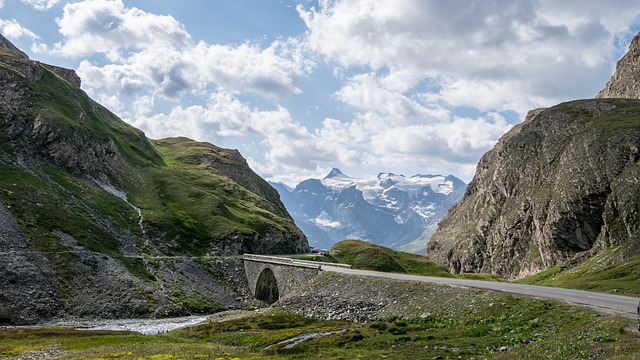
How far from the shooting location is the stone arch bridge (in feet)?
311

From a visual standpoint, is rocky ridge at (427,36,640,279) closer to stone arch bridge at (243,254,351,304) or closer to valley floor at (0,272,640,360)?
stone arch bridge at (243,254,351,304)

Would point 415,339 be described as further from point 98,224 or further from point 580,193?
point 580,193

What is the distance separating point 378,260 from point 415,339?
384ft

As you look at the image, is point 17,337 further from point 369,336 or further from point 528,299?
point 528,299

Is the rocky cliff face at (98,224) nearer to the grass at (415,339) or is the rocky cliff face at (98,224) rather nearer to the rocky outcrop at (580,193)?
the grass at (415,339)

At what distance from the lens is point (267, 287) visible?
11619cm

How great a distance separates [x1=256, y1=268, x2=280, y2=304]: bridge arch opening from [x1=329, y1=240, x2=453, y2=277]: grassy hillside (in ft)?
127

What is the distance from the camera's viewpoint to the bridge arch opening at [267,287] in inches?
4471

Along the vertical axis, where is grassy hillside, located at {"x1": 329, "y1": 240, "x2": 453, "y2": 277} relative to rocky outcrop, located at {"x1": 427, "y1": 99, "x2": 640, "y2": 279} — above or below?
below

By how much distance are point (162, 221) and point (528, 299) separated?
367 feet

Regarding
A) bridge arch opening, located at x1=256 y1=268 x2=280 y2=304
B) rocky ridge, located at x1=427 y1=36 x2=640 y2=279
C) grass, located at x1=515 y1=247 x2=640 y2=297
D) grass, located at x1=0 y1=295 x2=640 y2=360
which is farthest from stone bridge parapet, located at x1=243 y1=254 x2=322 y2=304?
rocky ridge, located at x1=427 y1=36 x2=640 y2=279

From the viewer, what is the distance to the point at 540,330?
37.9m

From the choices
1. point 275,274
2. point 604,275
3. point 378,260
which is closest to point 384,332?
point 275,274

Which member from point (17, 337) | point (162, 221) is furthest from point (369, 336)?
point (162, 221)
